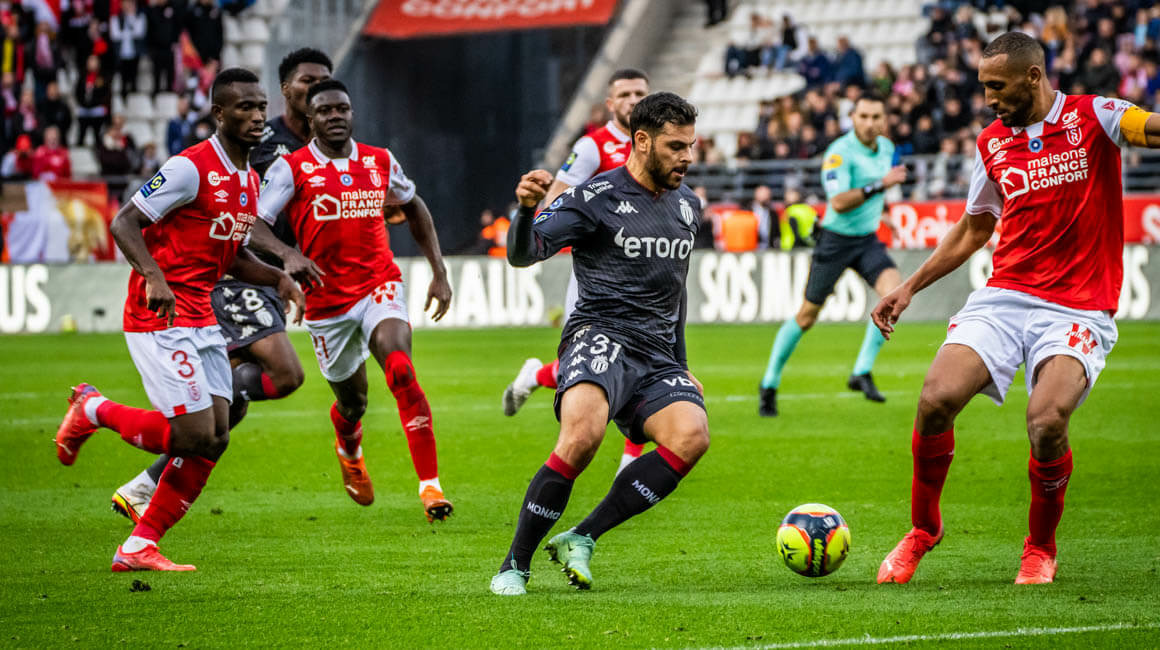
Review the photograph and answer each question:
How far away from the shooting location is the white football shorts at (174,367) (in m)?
7.20

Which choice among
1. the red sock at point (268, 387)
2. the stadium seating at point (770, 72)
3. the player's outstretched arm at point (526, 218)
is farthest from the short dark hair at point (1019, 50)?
the stadium seating at point (770, 72)

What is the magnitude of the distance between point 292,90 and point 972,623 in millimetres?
5369

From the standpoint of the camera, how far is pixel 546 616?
225 inches

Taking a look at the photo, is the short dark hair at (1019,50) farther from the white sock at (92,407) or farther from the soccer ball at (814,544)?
the white sock at (92,407)

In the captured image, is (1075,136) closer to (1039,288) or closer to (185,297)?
(1039,288)

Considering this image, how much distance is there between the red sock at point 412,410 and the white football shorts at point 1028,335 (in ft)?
9.86

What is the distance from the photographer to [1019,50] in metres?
Result: 6.38

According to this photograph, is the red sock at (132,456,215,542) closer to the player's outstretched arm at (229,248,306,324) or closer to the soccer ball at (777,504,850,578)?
the player's outstretched arm at (229,248,306,324)

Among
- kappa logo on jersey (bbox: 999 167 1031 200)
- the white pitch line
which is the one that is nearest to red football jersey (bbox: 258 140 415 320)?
kappa logo on jersey (bbox: 999 167 1031 200)

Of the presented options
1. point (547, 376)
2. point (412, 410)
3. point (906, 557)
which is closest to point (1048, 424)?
point (906, 557)

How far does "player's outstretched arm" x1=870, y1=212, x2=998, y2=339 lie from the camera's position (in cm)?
683

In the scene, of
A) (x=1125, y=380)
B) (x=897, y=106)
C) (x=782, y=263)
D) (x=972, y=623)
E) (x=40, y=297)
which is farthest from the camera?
(x=897, y=106)

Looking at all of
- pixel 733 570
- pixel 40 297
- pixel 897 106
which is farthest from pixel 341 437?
pixel 897 106

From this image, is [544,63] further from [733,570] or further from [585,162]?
[733,570]
